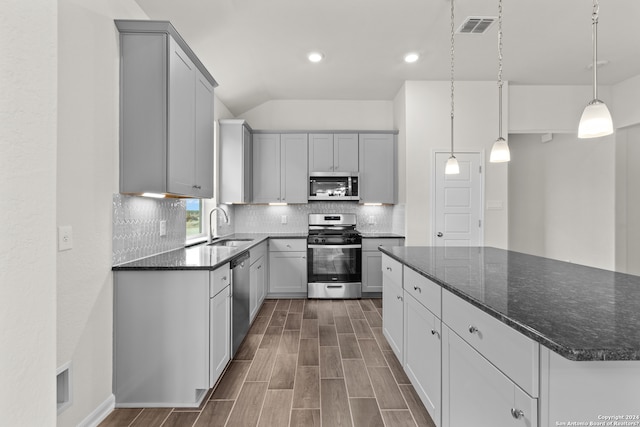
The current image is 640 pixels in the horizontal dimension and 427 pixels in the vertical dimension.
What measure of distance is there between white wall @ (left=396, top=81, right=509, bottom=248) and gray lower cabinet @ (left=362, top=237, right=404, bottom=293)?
479 mm

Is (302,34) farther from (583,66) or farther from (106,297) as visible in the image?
(583,66)

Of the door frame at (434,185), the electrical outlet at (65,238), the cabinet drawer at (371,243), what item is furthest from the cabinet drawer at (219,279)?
the door frame at (434,185)

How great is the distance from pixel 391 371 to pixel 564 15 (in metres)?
3.46

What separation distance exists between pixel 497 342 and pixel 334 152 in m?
3.93

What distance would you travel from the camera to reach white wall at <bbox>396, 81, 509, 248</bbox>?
4.37 metres

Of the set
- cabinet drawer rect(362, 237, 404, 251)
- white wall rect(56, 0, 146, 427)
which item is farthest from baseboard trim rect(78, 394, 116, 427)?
cabinet drawer rect(362, 237, 404, 251)

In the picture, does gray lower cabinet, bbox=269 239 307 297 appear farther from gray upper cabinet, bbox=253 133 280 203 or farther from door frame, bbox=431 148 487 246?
door frame, bbox=431 148 487 246

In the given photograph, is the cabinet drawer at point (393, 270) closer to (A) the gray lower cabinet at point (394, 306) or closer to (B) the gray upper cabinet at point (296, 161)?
(A) the gray lower cabinet at point (394, 306)

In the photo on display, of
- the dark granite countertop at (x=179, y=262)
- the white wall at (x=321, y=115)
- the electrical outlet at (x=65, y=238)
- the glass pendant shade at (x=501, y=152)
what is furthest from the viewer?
the white wall at (x=321, y=115)

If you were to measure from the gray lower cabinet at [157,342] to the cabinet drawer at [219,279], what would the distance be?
0.13 m

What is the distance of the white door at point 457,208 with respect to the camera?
14.5 ft

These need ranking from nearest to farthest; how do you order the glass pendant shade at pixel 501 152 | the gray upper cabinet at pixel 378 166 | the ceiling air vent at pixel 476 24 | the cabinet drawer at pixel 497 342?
1. the cabinet drawer at pixel 497 342
2. the glass pendant shade at pixel 501 152
3. the ceiling air vent at pixel 476 24
4. the gray upper cabinet at pixel 378 166

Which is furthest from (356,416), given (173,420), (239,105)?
(239,105)

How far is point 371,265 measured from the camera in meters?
4.61
